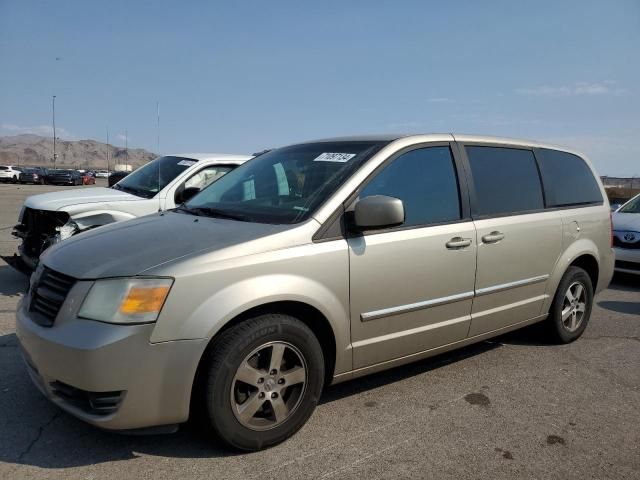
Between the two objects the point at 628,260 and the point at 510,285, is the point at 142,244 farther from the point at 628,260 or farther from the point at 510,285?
the point at 628,260

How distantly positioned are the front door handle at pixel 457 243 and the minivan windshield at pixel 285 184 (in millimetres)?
798

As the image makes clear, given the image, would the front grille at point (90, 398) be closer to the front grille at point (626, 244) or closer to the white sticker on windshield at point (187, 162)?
the white sticker on windshield at point (187, 162)

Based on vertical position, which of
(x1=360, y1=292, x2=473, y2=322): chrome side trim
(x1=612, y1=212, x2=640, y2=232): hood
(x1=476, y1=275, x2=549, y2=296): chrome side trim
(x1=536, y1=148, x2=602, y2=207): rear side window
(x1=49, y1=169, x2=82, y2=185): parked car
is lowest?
(x1=360, y1=292, x2=473, y2=322): chrome side trim

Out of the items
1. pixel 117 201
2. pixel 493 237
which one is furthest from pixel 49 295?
pixel 117 201

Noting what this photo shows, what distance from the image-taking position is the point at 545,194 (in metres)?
4.49

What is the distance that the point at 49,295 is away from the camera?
2.77 m

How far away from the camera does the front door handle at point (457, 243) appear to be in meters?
3.55

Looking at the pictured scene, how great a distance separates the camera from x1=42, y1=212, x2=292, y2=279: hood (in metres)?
2.68

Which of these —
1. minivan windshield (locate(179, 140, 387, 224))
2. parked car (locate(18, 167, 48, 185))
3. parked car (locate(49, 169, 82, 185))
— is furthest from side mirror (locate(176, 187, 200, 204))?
parked car (locate(18, 167, 48, 185))

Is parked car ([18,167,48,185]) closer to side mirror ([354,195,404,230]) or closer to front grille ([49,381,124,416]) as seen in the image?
front grille ([49,381,124,416])

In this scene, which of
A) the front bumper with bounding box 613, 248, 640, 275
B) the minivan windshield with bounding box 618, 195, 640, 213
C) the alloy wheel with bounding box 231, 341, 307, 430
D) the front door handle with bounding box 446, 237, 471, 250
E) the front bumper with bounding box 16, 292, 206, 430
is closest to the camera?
the front bumper with bounding box 16, 292, 206, 430

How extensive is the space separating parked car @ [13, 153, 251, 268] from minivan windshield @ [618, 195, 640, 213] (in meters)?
6.33

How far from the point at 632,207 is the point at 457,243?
22.3 feet

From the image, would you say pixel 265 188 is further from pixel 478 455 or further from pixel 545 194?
pixel 545 194
